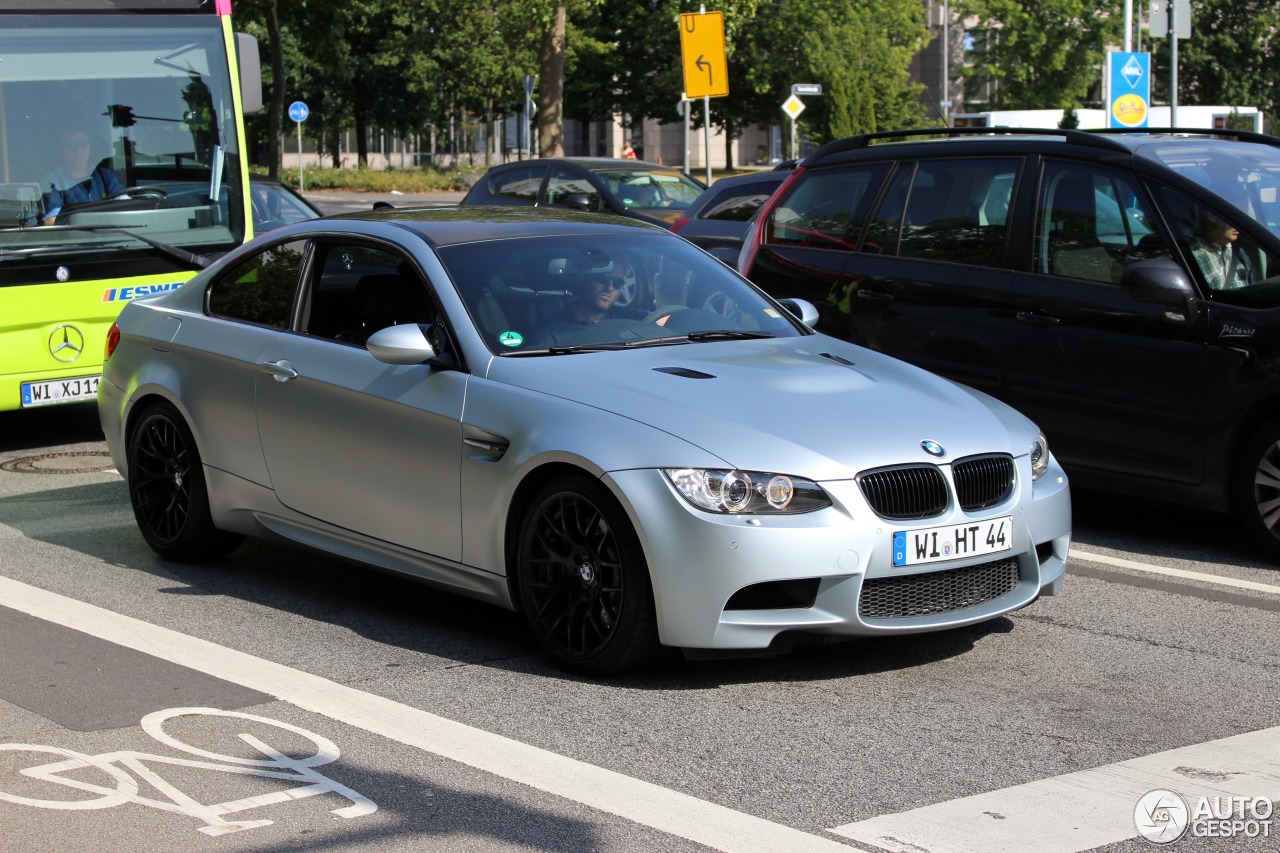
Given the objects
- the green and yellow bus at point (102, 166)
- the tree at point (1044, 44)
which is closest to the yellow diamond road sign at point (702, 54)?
the green and yellow bus at point (102, 166)

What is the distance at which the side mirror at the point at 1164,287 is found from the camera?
7574 millimetres

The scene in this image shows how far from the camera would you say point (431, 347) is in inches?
248

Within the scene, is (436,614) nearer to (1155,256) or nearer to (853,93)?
(1155,256)

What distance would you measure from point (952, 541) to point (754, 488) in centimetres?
70

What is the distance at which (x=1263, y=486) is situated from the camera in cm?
750

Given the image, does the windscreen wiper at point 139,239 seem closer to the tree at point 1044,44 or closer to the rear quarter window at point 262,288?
the rear quarter window at point 262,288

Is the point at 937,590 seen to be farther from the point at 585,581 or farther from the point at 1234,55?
the point at 1234,55

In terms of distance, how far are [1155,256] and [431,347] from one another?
3460 millimetres

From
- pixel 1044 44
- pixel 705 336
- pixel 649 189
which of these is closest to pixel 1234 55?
pixel 1044 44

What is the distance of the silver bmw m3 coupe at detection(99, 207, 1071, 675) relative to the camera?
18.0 ft

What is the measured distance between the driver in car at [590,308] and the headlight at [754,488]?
3.64 feet

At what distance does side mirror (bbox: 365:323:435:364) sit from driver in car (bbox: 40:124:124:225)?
18.7ft

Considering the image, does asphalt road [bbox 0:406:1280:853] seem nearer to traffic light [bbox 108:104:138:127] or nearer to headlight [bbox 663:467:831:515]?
headlight [bbox 663:467:831:515]

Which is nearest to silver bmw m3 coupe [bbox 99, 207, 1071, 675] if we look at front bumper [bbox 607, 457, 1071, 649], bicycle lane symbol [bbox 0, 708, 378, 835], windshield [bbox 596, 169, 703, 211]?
front bumper [bbox 607, 457, 1071, 649]
